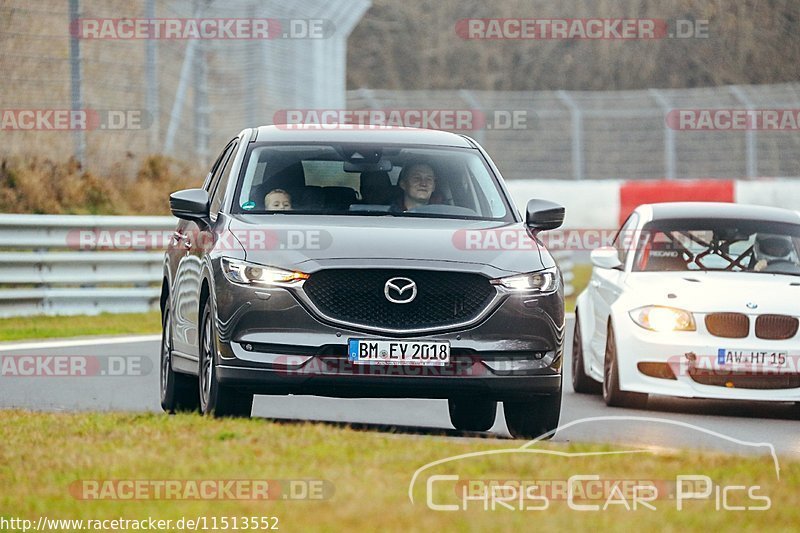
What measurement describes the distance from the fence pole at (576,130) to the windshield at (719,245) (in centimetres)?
1745

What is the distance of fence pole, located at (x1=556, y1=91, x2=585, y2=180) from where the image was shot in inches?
1209

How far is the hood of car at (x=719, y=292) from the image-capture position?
39.4ft

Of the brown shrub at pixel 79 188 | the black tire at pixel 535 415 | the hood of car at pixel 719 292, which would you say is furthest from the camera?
the brown shrub at pixel 79 188

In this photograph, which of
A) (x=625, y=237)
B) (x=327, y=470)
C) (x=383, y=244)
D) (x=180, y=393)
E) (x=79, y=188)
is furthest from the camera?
(x=79, y=188)

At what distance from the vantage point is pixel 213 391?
9477mm

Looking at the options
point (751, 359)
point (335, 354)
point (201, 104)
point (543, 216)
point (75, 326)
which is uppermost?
point (201, 104)

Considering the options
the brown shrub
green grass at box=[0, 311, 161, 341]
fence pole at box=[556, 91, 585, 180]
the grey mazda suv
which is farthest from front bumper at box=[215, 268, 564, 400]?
fence pole at box=[556, 91, 585, 180]

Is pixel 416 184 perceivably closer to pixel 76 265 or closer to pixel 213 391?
pixel 213 391

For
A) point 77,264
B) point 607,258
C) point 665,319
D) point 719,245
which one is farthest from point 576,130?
point 665,319

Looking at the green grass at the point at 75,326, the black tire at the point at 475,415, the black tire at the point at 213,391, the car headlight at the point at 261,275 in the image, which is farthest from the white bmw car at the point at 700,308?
the green grass at the point at 75,326

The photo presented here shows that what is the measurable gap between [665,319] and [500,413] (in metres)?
1.27

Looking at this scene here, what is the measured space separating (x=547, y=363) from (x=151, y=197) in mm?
17404

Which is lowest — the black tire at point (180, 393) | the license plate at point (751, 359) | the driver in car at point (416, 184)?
the black tire at point (180, 393)

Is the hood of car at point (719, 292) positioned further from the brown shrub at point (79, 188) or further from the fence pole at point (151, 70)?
the brown shrub at point (79, 188)
